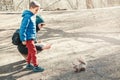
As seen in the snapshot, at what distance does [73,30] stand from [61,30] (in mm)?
401

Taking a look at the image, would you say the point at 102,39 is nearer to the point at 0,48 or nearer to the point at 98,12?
the point at 0,48

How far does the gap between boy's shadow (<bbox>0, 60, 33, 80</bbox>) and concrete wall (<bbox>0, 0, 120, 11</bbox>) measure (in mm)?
9944

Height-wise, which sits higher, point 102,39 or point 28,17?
point 28,17

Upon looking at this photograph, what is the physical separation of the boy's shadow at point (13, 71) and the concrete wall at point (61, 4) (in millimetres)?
9944

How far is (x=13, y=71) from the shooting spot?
22.0 ft

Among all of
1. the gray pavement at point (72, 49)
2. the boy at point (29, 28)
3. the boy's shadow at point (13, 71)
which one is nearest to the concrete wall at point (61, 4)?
the gray pavement at point (72, 49)

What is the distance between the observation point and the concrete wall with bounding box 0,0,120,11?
16.9 metres

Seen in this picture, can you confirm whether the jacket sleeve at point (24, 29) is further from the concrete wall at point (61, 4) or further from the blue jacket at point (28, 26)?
the concrete wall at point (61, 4)

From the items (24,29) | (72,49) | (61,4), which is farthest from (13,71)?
(61,4)

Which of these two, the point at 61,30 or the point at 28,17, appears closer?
the point at 28,17

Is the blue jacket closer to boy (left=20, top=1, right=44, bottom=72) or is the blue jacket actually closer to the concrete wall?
boy (left=20, top=1, right=44, bottom=72)

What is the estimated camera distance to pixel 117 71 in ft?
20.1

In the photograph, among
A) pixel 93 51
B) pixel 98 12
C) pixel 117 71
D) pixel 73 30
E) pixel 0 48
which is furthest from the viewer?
pixel 98 12

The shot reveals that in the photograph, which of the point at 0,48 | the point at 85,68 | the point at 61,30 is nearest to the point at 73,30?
the point at 61,30
